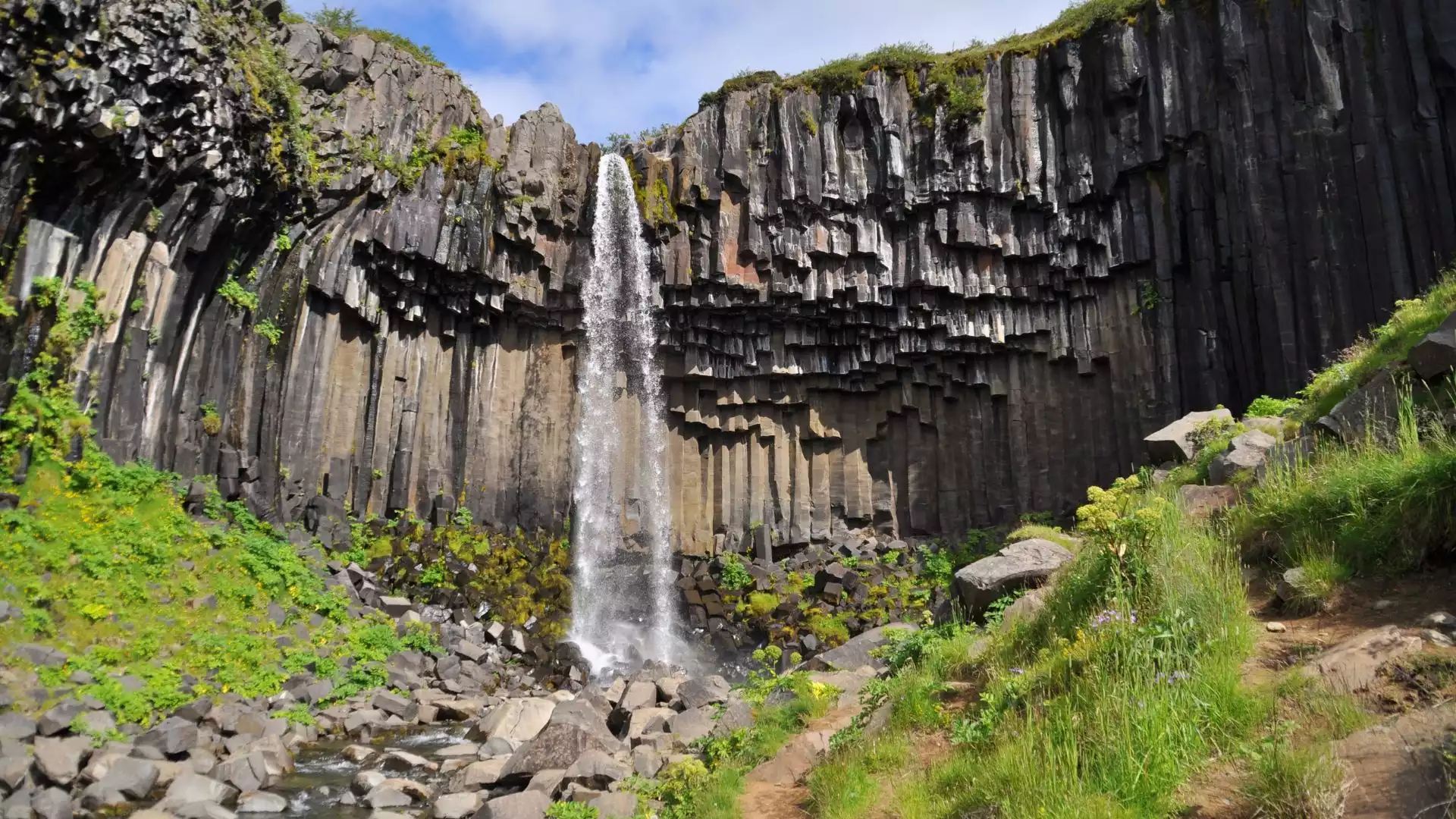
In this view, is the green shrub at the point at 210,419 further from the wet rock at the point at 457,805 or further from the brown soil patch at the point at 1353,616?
the brown soil patch at the point at 1353,616

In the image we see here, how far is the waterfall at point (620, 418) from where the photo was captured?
76.6 ft

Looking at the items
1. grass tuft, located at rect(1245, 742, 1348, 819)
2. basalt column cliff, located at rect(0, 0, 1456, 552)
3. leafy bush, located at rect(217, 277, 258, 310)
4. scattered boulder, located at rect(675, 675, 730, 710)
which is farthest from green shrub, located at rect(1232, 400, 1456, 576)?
leafy bush, located at rect(217, 277, 258, 310)

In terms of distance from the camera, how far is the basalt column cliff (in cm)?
1568

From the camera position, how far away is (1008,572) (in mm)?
8508

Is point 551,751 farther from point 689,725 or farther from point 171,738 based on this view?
point 171,738

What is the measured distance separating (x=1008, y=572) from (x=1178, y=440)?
561cm

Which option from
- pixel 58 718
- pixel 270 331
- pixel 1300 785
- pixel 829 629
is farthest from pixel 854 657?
pixel 270 331

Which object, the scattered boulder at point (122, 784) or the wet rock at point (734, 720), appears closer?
the wet rock at point (734, 720)

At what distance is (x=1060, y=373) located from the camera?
22.7 meters

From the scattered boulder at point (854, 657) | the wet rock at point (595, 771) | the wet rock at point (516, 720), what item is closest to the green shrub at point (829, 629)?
the scattered boulder at point (854, 657)

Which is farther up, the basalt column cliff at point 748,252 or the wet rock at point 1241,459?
the basalt column cliff at point 748,252

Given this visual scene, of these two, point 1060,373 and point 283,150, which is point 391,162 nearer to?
point 283,150

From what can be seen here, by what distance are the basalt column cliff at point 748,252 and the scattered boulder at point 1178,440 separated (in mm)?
6157

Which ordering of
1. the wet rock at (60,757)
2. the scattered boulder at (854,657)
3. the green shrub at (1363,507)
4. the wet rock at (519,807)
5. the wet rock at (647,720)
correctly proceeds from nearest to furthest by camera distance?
the green shrub at (1363,507), the wet rock at (519,807), the wet rock at (60,757), the scattered boulder at (854,657), the wet rock at (647,720)
